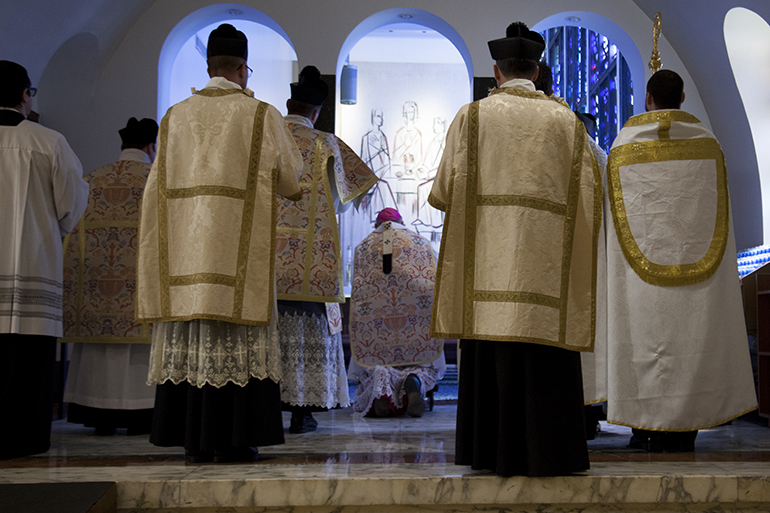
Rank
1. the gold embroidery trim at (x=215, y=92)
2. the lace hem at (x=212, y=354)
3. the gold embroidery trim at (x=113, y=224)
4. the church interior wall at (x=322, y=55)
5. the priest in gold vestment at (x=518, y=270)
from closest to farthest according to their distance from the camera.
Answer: the priest in gold vestment at (x=518, y=270) → the lace hem at (x=212, y=354) → the gold embroidery trim at (x=215, y=92) → the gold embroidery trim at (x=113, y=224) → the church interior wall at (x=322, y=55)

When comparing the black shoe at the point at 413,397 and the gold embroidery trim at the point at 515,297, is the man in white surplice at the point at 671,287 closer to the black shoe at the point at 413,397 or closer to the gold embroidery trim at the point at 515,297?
the gold embroidery trim at the point at 515,297

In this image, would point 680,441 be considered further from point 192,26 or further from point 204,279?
point 192,26

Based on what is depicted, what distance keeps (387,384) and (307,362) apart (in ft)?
3.45

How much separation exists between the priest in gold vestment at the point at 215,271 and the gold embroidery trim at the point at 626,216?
1.59 metres

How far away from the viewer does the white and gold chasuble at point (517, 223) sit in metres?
2.88

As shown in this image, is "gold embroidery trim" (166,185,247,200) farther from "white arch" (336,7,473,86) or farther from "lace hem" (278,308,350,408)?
"white arch" (336,7,473,86)

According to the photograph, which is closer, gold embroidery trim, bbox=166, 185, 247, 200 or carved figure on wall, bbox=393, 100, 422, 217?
gold embroidery trim, bbox=166, 185, 247, 200

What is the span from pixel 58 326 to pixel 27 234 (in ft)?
1.51

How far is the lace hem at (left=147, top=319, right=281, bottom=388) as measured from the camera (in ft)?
10.00

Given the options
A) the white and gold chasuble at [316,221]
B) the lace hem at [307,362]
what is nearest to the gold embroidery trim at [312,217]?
the white and gold chasuble at [316,221]

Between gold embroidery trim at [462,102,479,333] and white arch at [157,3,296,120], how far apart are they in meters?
3.06

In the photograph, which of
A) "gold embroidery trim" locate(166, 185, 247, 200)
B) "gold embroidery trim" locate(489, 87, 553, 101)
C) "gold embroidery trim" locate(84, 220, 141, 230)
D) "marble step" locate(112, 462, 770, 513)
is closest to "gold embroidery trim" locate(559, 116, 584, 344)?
"gold embroidery trim" locate(489, 87, 553, 101)

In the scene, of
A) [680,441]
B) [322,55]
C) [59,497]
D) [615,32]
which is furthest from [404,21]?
[59,497]

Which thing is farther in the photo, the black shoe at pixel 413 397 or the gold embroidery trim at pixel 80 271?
the black shoe at pixel 413 397
